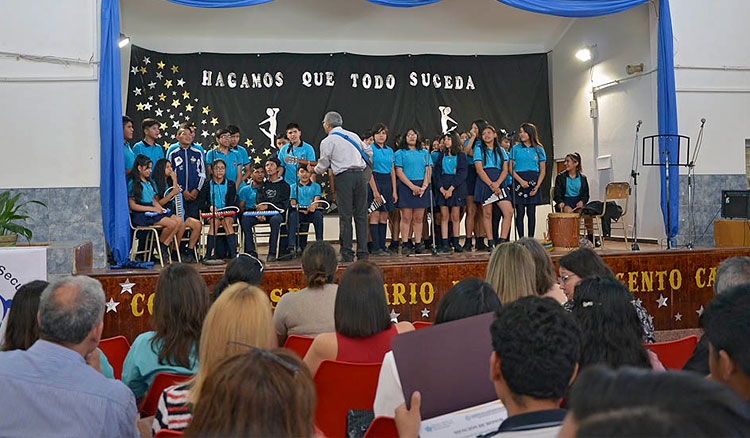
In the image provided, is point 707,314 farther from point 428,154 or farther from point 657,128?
point 657,128

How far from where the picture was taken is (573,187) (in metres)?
8.92

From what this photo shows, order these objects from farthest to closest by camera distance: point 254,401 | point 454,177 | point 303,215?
point 454,177, point 303,215, point 254,401

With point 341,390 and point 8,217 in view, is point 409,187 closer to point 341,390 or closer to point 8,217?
point 8,217

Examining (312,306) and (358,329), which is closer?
(358,329)

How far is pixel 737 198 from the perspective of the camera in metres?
8.09

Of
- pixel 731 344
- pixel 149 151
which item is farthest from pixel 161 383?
pixel 149 151

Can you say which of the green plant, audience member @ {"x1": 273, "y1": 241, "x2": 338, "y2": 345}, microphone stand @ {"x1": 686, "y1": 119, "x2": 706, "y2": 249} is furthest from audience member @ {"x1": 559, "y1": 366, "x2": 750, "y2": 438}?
microphone stand @ {"x1": 686, "y1": 119, "x2": 706, "y2": 249}

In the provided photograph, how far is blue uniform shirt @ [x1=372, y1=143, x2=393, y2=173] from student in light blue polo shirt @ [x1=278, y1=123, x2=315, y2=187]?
2.50 feet

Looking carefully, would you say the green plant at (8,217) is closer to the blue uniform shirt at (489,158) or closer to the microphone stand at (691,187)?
the blue uniform shirt at (489,158)

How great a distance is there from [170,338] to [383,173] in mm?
5699

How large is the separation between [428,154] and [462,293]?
605cm

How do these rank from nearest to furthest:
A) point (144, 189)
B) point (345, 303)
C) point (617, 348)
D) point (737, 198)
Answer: point (617, 348) → point (345, 303) → point (144, 189) → point (737, 198)

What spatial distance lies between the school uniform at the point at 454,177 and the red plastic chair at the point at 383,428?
631 cm

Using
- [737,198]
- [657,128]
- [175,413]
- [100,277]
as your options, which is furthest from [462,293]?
[657,128]
